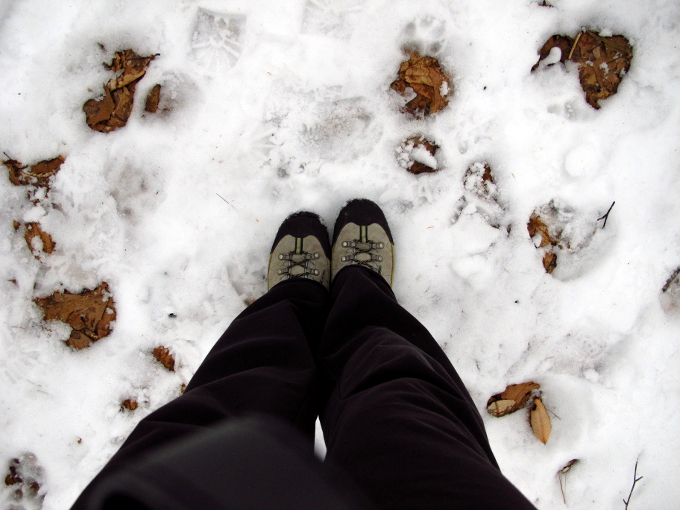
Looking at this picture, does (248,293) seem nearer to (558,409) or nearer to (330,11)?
(330,11)

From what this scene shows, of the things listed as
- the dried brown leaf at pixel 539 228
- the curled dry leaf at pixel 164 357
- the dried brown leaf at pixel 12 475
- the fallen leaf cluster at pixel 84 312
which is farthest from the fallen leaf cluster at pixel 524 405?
the dried brown leaf at pixel 12 475

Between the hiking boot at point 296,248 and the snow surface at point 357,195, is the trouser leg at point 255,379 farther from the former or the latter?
the snow surface at point 357,195

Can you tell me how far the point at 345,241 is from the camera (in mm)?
1484

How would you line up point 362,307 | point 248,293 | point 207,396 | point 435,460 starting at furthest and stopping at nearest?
point 248,293 → point 362,307 → point 207,396 → point 435,460

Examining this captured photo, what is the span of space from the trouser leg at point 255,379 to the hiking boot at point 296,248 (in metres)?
0.14

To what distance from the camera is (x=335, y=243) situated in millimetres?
1513

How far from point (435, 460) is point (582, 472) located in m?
1.18

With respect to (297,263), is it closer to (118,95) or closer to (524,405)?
(118,95)

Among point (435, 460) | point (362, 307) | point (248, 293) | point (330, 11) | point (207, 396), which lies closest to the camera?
point (435, 460)

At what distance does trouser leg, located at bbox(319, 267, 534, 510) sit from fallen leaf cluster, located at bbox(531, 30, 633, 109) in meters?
1.05

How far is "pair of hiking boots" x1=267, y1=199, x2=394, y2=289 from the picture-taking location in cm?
144

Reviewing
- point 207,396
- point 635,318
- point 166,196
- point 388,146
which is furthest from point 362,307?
point 635,318

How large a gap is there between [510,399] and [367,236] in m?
0.82

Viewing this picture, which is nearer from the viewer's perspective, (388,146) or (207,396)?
(207,396)
